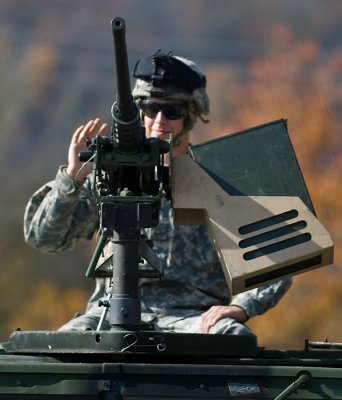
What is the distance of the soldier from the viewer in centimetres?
791

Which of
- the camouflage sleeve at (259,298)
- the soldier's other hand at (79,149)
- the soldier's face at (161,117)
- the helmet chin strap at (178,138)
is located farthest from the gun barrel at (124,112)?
the helmet chin strap at (178,138)

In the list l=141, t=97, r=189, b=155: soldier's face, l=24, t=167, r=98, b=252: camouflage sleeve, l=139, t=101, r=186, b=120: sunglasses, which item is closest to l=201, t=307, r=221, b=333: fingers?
l=24, t=167, r=98, b=252: camouflage sleeve

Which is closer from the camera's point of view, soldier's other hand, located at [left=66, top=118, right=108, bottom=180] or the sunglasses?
soldier's other hand, located at [left=66, top=118, right=108, bottom=180]

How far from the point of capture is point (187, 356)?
655 centimetres

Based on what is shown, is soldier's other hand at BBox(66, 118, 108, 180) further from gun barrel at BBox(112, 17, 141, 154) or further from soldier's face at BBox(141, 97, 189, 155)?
gun barrel at BBox(112, 17, 141, 154)

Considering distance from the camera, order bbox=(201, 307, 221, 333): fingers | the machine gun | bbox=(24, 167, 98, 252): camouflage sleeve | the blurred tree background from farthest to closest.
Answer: the blurred tree background → bbox=(24, 167, 98, 252): camouflage sleeve → bbox=(201, 307, 221, 333): fingers → the machine gun

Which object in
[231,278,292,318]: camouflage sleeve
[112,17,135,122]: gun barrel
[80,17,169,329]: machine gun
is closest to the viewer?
[112,17,135,122]: gun barrel

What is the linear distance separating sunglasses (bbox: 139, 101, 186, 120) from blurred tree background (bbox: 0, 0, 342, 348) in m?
8.22

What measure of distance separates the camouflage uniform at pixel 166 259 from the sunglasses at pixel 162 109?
463 millimetres

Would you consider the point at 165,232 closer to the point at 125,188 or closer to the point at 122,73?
the point at 125,188

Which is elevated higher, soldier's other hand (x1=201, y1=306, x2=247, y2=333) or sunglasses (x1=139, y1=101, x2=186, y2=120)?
sunglasses (x1=139, y1=101, x2=186, y2=120)

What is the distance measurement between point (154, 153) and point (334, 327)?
10.4 metres

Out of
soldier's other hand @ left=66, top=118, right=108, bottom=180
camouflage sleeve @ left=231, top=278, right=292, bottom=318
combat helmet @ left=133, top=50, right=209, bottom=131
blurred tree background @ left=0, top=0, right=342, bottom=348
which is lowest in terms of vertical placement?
camouflage sleeve @ left=231, top=278, right=292, bottom=318

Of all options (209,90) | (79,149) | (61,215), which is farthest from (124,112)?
(209,90)
